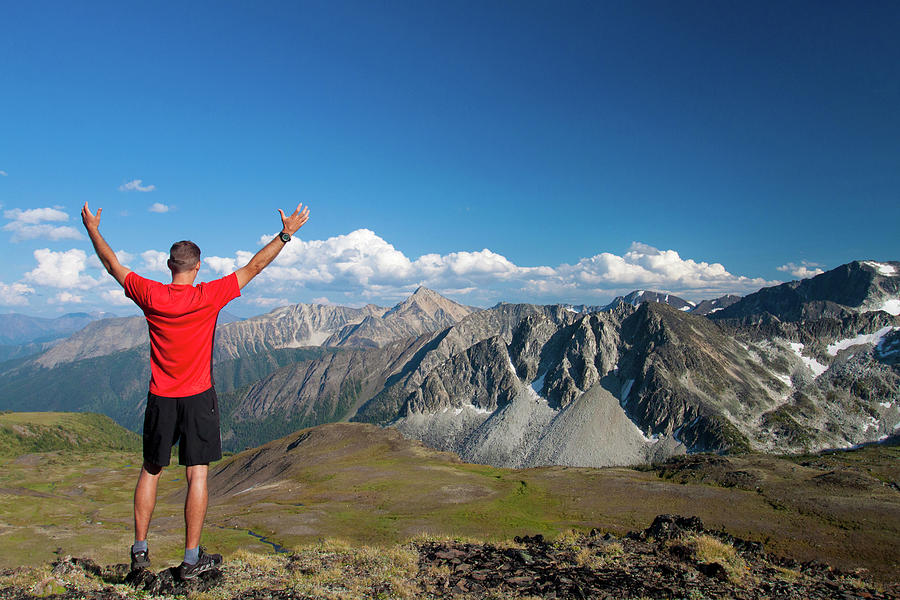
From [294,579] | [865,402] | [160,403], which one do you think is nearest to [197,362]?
[160,403]

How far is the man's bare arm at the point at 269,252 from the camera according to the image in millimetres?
9188

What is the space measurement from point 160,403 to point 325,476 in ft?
363

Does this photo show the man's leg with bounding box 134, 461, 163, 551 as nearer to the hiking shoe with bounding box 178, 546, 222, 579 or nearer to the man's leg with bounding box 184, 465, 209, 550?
the man's leg with bounding box 184, 465, 209, 550

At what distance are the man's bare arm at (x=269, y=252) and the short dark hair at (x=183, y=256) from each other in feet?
2.83

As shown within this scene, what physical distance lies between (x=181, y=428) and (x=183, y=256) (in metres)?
3.24

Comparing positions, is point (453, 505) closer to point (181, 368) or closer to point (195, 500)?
point (195, 500)

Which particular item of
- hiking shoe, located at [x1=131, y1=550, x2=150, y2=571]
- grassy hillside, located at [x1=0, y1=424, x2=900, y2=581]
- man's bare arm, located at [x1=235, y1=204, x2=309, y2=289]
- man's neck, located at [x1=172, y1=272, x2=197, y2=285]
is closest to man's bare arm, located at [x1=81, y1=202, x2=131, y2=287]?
man's neck, located at [x1=172, y1=272, x2=197, y2=285]

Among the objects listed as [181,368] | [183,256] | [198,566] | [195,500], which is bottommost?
[198,566]

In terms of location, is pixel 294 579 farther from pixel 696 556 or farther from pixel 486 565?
pixel 696 556

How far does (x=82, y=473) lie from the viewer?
161 metres

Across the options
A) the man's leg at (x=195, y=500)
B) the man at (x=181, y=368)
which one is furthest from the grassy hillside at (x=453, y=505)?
the man at (x=181, y=368)

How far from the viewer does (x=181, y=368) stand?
8500 millimetres

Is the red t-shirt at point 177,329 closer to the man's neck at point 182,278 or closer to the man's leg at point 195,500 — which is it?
the man's neck at point 182,278

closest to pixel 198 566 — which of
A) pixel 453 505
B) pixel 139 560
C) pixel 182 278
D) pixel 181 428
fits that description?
pixel 139 560
